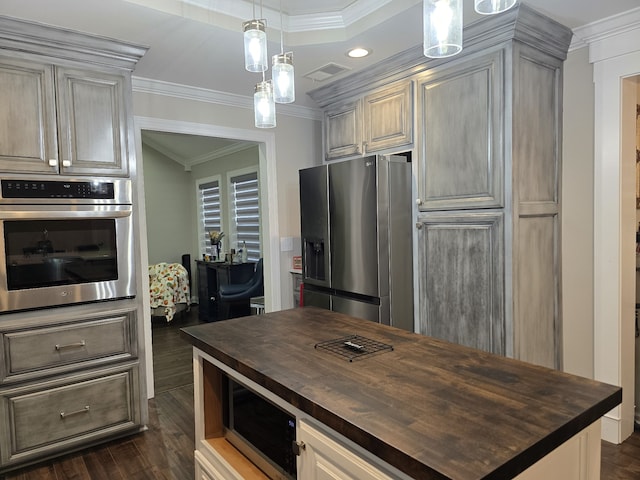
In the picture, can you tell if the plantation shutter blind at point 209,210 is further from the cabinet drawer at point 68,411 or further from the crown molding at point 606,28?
the crown molding at point 606,28

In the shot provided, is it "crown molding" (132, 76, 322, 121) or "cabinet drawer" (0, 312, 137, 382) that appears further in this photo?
"crown molding" (132, 76, 322, 121)

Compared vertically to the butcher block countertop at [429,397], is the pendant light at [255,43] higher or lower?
higher

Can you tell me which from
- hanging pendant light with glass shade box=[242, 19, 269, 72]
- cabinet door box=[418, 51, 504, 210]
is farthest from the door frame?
hanging pendant light with glass shade box=[242, 19, 269, 72]

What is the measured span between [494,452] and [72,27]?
2.79 metres

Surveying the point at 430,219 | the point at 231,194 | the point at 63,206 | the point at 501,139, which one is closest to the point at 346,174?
the point at 430,219

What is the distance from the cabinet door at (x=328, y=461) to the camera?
39.5 inches

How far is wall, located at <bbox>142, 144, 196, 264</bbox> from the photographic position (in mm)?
7035

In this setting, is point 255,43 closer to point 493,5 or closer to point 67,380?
point 493,5

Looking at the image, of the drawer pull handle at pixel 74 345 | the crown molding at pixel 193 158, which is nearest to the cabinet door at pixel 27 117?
the drawer pull handle at pixel 74 345

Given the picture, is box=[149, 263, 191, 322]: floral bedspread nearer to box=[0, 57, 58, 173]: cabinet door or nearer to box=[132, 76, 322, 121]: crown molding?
box=[132, 76, 322, 121]: crown molding

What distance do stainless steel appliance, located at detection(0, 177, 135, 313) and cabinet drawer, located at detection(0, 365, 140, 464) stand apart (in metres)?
0.49

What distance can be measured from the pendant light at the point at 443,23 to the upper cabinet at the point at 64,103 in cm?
205

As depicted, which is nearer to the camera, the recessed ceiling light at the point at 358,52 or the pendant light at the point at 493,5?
the pendant light at the point at 493,5

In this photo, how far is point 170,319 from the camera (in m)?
5.71
